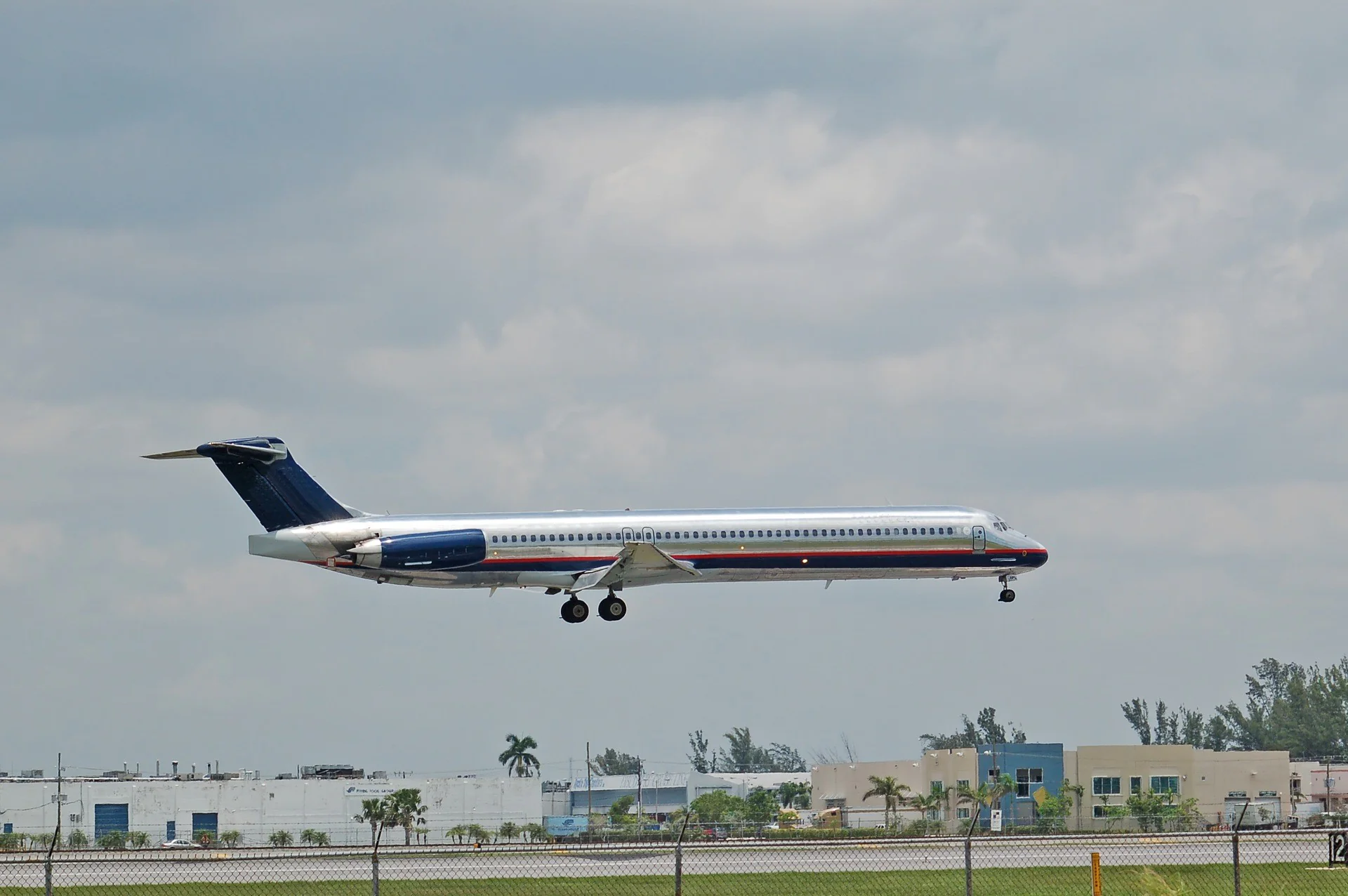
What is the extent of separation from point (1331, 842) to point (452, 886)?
642 inches

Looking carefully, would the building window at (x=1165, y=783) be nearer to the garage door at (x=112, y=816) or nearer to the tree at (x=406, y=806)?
the tree at (x=406, y=806)

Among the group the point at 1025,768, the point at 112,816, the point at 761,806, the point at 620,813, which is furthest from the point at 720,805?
the point at 112,816

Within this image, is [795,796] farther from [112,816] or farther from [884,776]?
[112,816]

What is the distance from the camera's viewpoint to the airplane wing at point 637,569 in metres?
55.0

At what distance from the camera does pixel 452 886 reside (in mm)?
34062

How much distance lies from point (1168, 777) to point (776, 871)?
63537mm

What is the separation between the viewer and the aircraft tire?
2293 inches

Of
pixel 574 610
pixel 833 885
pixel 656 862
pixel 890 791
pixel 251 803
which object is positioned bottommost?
pixel 251 803

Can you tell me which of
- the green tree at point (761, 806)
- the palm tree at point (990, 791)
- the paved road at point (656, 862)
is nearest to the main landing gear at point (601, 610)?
the paved road at point (656, 862)

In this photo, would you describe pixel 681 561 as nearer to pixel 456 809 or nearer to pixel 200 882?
pixel 200 882

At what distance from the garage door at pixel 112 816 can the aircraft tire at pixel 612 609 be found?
153 ft

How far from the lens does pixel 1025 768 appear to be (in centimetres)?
9469

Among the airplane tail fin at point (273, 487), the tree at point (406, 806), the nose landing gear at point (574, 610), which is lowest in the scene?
the tree at point (406, 806)

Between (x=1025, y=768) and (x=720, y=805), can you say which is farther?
(x=720, y=805)
